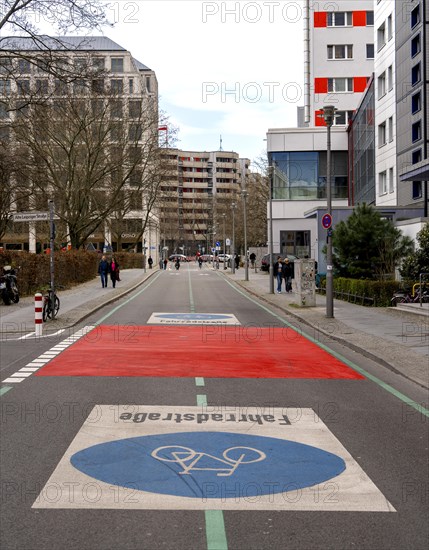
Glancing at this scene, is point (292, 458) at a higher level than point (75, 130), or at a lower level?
lower

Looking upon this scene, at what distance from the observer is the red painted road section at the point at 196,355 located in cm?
1241

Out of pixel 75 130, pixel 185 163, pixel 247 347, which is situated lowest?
pixel 247 347

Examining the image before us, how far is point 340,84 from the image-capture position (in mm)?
72312

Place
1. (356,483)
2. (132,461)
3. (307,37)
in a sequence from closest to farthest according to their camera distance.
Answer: (356,483)
(132,461)
(307,37)

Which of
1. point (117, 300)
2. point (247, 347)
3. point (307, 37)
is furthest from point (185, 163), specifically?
point (247, 347)

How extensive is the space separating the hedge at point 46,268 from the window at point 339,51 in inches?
1273

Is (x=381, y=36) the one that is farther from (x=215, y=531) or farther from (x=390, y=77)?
(x=215, y=531)

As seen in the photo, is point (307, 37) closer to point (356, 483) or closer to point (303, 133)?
point (303, 133)

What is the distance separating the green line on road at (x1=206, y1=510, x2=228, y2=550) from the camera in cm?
463

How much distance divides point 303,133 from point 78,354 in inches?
1933

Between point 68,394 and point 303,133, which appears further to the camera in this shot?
point 303,133

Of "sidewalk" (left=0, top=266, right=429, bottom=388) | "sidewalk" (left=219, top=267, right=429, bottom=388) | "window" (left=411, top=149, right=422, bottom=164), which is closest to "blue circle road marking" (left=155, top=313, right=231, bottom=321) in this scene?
"sidewalk" (left=0, top=266, right=429, bottom=388)

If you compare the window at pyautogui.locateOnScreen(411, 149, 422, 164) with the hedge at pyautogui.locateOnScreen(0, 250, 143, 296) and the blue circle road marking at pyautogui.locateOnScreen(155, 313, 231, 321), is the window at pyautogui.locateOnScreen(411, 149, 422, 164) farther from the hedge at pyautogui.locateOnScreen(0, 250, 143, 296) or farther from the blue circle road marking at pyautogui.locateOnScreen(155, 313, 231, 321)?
the blue circle road marking at pyautogui.locateOnScreen(155, 313, 231, 321)

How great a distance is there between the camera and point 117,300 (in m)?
34.1
